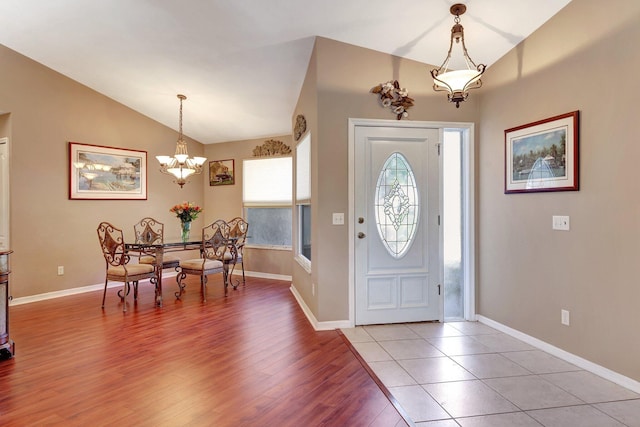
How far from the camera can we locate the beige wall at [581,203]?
241 cm

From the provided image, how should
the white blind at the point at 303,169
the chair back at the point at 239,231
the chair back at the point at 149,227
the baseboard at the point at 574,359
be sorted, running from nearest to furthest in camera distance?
the baseboard at the point at 574,359 → the white blind at the point at 303,169 → the chair back at the point at 149,227 → the chair back at the point at 239,231

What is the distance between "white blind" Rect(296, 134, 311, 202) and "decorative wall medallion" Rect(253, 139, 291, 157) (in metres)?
1.19

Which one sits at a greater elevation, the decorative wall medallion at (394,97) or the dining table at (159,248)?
the decorative wall medallion at (394,97)

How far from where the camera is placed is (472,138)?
12.6ft

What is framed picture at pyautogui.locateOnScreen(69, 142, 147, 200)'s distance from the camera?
512 cm

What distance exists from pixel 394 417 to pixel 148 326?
107 inches

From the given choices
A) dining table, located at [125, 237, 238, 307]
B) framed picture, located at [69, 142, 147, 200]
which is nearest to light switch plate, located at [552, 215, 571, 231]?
dining table, located at [125, 237, 238, 307]

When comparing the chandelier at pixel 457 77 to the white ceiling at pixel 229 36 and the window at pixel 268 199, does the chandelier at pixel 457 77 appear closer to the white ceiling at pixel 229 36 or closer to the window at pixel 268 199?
the white ceiling at pixel 229 36

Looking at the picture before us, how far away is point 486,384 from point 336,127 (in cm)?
250

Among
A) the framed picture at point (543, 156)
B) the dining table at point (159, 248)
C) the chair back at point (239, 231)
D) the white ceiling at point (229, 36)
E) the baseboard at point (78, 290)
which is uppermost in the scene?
the white ceiling at point (229, 36)

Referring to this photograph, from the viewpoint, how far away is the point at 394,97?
3.59 metres

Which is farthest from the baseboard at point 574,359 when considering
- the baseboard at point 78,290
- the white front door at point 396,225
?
the baseboard at point 78,290

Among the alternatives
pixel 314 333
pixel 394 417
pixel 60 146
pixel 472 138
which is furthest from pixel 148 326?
pixel 472 138

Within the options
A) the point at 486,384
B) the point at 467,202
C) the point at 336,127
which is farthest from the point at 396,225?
the point at 486,384
